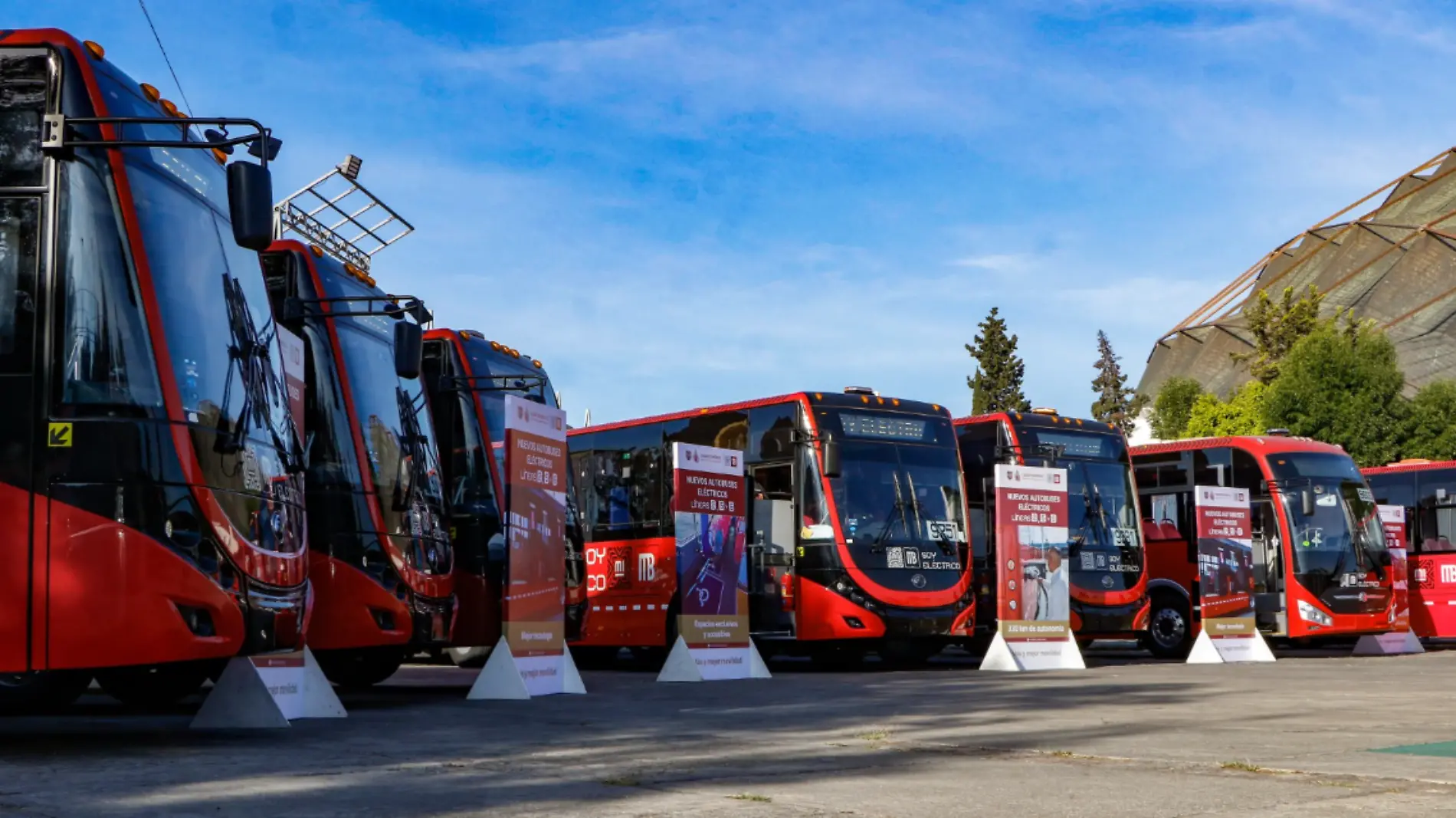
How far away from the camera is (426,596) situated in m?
12.7

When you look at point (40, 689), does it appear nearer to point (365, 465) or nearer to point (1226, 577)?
point (365, 465)

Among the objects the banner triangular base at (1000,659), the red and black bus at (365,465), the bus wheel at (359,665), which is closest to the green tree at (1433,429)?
the banner triangular base at (1000,659)

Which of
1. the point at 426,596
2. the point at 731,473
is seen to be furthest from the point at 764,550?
the point at 426,596

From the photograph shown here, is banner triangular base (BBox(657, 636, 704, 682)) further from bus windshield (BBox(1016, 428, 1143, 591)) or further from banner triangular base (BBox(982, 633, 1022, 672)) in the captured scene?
bus windshield (BBox(1016, 428, 1143, 591))

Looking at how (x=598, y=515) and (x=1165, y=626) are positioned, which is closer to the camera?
(x=598, y=515)

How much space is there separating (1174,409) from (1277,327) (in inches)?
259

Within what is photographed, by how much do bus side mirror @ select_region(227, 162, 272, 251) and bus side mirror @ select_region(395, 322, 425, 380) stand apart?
4278 millimetres

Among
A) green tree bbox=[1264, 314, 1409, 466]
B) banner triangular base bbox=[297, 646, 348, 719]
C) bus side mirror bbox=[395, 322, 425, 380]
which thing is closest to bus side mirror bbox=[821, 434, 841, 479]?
bus side mirror bbox=[395, 322, 425, 380]

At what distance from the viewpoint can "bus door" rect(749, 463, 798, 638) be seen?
19141mm

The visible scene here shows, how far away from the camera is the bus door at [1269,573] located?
918 inches

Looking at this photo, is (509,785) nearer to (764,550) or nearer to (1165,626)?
(764,550)

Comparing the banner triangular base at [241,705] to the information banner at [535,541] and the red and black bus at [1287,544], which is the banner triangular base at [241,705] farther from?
the red and black bus at [1287,544]

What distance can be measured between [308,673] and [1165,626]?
15873 mm

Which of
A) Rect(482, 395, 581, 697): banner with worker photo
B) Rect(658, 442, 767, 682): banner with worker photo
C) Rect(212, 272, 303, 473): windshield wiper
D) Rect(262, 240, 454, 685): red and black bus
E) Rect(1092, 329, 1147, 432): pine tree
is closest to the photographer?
Rect(212, 272, 303, 473): windshield wiper
